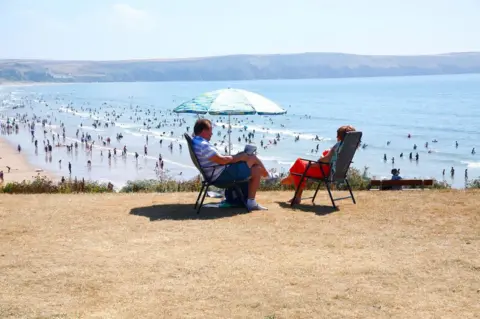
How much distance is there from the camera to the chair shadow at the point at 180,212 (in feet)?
24.2

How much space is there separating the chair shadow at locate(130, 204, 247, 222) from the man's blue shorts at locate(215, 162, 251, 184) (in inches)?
16.5

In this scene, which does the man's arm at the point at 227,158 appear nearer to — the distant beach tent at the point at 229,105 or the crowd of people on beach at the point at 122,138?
the distant beach tent at the point at 229,105

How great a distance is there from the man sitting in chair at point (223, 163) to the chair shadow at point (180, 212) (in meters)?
0.32

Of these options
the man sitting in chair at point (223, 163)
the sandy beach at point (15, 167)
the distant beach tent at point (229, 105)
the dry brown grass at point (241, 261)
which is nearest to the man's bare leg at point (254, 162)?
the man sitting in chair at point (223, 163)

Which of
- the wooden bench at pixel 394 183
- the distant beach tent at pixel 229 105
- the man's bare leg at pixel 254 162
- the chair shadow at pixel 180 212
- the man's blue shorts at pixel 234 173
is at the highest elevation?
the distant beach tent at pixel 229 105

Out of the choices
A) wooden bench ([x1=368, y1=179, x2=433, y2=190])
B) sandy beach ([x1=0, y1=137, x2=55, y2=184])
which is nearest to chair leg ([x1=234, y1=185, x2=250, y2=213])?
wooden bench ([x1=368, y1=179, x2=433, y2=190])

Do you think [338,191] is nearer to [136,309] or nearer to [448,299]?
[448,299]

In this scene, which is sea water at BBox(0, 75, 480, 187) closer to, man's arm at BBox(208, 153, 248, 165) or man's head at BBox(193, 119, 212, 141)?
man's arm at BBox(208, 153, 248, 165)

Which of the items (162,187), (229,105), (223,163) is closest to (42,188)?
(162,187)

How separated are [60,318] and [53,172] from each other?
1328 inches

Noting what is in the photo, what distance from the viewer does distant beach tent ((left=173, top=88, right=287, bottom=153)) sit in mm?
8383

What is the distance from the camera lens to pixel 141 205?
823 centimetres

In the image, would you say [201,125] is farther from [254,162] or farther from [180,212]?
[180,212]

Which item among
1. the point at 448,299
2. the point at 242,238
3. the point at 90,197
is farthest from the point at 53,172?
the point at 448,299
